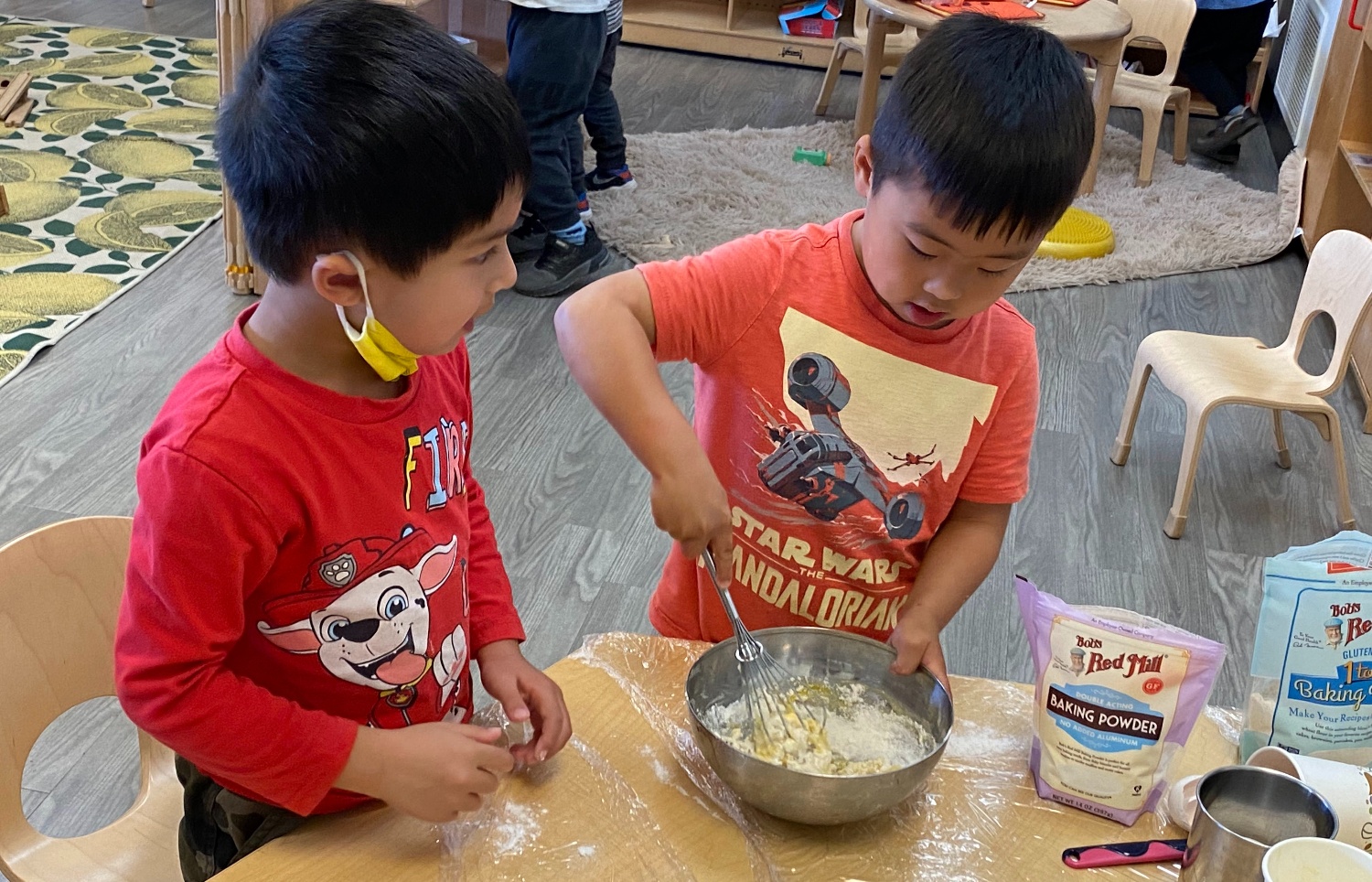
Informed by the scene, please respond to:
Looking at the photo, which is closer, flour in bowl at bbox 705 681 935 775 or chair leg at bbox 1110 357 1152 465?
flour in bowl at bbox 705 681 935 775

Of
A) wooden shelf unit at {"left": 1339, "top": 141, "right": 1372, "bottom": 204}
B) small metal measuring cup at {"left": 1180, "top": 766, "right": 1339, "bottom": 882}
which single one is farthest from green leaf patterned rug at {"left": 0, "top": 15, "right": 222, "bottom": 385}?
wooden shelf unit at {"left": 1339, "top": 141, "right": 1372, "bottom": 204}

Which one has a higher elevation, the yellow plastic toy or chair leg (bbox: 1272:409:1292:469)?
the yellow plastic toy

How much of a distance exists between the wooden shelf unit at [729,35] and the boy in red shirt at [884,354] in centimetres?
435

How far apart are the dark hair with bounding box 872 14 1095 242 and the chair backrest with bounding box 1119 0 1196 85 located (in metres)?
3.63

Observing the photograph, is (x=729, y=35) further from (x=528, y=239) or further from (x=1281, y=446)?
(x=1281, y=446)

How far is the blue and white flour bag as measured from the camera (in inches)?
32.4

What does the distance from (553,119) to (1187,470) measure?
1.61 metres

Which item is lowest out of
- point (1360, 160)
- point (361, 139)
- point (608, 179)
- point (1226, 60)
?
point (608, 179)

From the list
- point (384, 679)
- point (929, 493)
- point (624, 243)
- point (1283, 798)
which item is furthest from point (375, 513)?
point (624, 243)

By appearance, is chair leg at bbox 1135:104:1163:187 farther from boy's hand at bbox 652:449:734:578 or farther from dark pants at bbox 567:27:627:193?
boy's hand at bbox 652:449:734:578

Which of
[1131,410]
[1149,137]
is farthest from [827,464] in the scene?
[1149,137]

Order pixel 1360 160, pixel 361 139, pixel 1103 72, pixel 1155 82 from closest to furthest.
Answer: pixel 361 139
pixel 1360 160
pixel 1103 72
pixel 1155 82

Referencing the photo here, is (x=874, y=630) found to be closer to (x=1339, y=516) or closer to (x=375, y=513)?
(x=375, y=513)

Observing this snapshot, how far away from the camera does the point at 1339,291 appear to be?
2.43 meters
